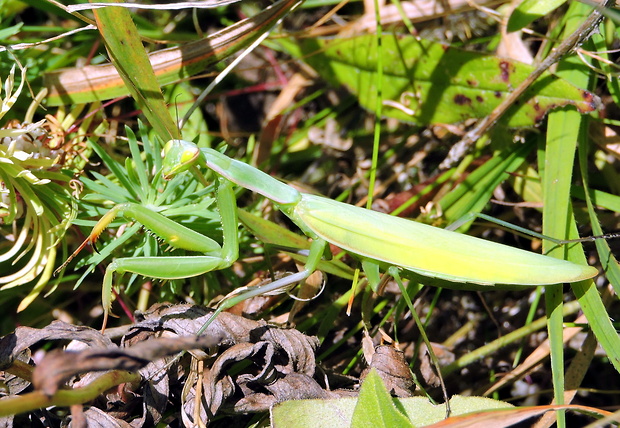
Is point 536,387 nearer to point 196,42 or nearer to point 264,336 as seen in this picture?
point 264,336

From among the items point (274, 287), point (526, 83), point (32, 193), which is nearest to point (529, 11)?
point (526, 83)

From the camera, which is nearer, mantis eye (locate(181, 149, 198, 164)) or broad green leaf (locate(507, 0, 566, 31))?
mantis eye (locate(181, 149, 198, 164))

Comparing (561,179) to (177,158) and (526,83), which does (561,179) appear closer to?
(526,83)

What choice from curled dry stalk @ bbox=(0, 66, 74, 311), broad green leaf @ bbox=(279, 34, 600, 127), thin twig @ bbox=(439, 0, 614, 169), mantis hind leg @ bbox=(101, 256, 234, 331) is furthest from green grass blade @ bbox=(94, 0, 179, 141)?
thin twig @ bbox=(439, 0, 614, 169)

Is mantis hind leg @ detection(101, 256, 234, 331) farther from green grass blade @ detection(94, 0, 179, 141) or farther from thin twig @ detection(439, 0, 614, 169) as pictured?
thin twig @ detection(439, 0, 614, 169)

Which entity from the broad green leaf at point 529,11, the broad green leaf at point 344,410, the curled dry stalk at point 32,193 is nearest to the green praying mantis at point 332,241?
the broad green leaf at point 344,410

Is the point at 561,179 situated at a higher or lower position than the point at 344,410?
higher

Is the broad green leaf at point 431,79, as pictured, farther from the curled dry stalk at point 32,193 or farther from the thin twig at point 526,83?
the curled dry stalk at point 32,193
